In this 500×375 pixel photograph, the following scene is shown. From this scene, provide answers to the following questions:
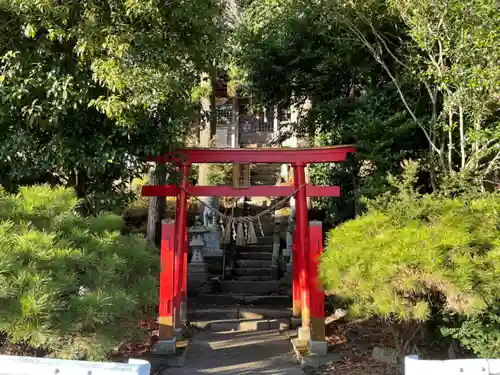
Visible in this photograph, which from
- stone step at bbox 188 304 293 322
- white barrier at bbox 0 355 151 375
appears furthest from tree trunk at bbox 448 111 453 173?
white barrier at bbox 0 355 151 375

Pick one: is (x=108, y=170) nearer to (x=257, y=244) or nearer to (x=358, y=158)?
(x=358, y=158)

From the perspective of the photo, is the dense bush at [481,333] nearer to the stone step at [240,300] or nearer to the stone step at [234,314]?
the stone step at [234,314]

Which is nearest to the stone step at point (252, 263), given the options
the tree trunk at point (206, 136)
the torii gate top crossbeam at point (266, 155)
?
the tree trunk at point (206, 136)

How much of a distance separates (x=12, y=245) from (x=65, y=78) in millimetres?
2921

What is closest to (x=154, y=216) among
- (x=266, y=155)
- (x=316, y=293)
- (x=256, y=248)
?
(x=256, y=248)

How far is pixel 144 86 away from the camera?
554 centimetres

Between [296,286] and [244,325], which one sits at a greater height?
[296,286]

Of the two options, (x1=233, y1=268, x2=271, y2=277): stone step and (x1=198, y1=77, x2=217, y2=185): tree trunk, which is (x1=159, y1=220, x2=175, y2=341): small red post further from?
(x1=198, y1=77, x2=217, y2=185): tree trunk

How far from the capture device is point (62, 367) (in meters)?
2.62

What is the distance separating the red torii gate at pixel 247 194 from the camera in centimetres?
746

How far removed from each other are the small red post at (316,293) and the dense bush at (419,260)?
2235 millimetres

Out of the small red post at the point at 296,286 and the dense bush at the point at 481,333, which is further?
the small red post at the point at 296,286

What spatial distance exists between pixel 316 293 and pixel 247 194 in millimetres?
2013

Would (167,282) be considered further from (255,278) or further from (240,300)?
(255,278)
